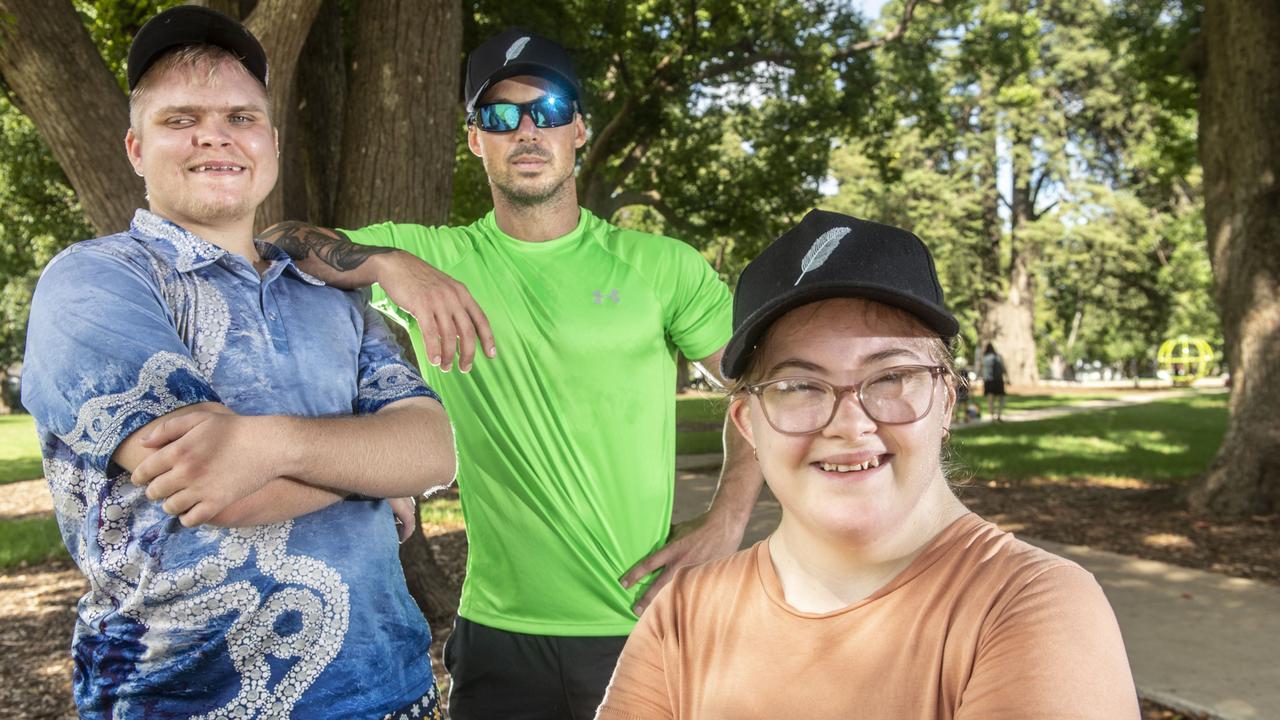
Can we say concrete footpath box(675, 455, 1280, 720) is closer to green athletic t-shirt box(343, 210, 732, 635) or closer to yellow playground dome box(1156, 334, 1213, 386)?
green athletic t-shirt box(343, 210, 732, 635)

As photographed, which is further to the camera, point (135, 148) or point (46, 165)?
point (46, 165)

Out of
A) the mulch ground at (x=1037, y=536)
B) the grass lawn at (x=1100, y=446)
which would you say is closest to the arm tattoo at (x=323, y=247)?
the mulch ground at (x=1037, y=536)

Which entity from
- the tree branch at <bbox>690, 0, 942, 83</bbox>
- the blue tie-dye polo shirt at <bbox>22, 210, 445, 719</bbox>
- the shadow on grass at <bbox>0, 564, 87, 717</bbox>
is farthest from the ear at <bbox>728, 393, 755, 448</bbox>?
the tree branch at <bbox>690, 0, 942, 83</bbox>

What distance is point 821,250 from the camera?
158 cm

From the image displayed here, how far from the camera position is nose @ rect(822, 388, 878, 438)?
5.09 ft

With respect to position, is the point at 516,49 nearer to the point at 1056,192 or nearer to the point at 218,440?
the point at 218,440

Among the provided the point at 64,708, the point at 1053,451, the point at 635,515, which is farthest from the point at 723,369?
the point at 1053,451

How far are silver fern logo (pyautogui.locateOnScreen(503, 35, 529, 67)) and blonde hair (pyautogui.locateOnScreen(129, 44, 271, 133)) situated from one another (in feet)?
2.96

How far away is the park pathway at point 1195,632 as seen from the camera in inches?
213

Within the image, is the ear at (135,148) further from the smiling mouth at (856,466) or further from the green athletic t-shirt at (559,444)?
the smiling mouth at (856,466)

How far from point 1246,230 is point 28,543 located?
12.6 meters

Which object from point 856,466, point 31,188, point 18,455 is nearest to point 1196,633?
point 856,466

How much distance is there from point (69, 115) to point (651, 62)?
1180cm

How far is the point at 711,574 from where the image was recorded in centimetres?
176
